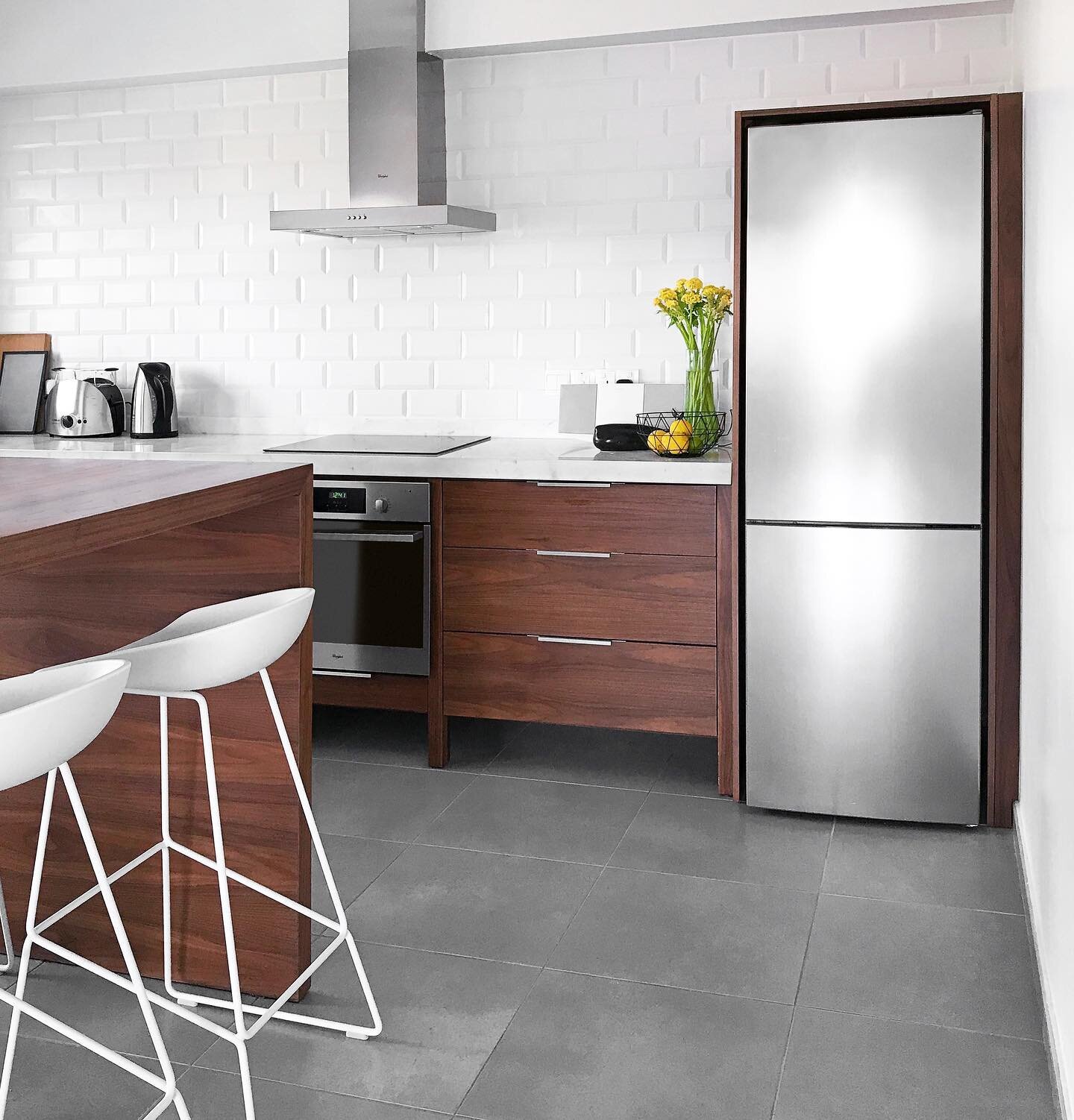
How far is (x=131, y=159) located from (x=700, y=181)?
2.13 meters

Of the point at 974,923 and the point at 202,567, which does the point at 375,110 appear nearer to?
the point at 202,567

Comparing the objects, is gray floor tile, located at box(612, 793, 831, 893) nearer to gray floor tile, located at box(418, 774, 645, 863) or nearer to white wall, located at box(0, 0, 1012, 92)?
gray floor tile, located at box(418, 774, 645, 863)

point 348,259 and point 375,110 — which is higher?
point 375,110

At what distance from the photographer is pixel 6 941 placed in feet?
7.82

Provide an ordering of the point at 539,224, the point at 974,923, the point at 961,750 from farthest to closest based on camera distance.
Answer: the point at 539,224 → the point at 961,750 → the point at 974,923

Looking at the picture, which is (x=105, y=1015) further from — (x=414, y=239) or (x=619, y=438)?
(x=414, y=239)

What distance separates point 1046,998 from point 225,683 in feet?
5.12

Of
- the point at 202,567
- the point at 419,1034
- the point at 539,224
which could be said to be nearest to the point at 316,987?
the point at 419,1034

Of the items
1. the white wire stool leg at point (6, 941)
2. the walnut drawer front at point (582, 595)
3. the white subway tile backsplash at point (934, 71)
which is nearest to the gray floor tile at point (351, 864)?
the white wire stool leg at point (6, 941)

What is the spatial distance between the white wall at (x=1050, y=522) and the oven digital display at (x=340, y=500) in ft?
5.98

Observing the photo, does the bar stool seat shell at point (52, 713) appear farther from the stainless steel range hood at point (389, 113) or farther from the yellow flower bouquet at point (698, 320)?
the stainless steel range hood at point (389, 113)

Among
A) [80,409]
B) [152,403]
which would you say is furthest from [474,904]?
[80,409]

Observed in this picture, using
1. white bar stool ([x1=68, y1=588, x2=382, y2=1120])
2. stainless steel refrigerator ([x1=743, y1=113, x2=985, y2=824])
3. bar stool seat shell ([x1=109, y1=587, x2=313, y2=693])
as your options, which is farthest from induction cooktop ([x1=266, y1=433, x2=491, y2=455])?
bar stool seat shell ([x1=109, y1=587, x2=313, y2=693])

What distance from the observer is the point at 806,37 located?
12.4 ft
